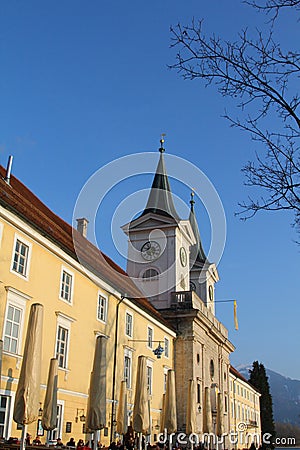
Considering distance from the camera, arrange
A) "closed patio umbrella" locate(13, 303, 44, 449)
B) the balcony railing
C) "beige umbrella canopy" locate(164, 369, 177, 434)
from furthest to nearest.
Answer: the balcony railing
"beige umbrella canopy" locate(164, 369, 177, 434)
"closed patio umbrella" locate(13, 303, 44, 449)

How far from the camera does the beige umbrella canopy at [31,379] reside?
12.1 meters

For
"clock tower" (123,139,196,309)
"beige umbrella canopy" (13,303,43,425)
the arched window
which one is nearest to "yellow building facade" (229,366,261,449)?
"clock tower" (123,139,196,309)

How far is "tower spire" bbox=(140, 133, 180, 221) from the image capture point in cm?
4535

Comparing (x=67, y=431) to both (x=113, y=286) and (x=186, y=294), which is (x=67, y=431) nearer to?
(x=113, y=286)

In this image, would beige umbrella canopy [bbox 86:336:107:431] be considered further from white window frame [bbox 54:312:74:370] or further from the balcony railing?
the balcony railing

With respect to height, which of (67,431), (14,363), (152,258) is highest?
(152,258)

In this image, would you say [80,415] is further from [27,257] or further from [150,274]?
[150,274]

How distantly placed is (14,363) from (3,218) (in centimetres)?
489

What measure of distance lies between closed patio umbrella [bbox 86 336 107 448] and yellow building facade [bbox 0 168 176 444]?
10.3 ft

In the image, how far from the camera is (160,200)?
46594 mm

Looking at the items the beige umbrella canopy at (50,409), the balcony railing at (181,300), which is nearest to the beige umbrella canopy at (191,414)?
the beige umbrella canopy at (50,409)

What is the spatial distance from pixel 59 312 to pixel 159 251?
77.2 feet

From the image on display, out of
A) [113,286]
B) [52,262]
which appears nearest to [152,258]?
[113,286]

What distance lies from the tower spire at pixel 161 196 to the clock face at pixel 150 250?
2.88 meters
